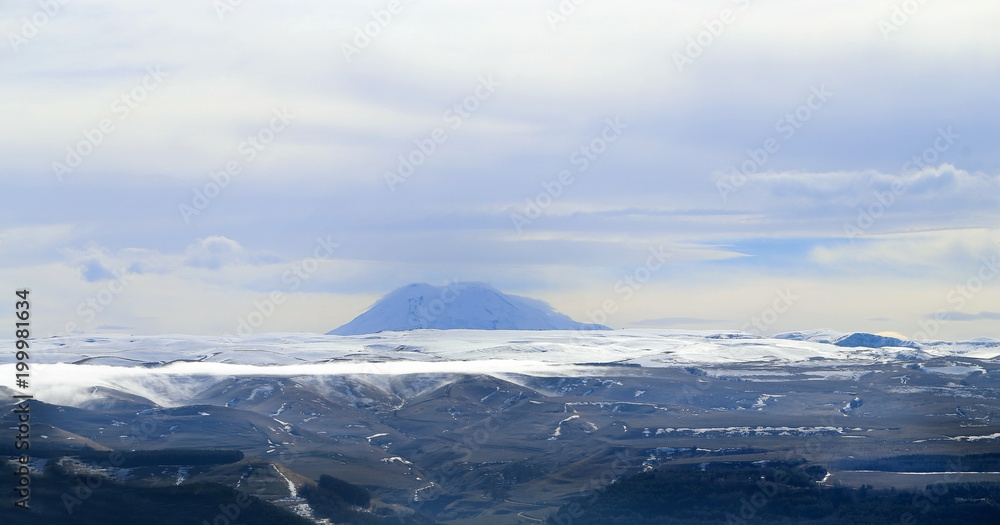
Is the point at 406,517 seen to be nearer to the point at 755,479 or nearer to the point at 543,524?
the point at 543,524

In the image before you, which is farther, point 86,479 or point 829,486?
point 829,486

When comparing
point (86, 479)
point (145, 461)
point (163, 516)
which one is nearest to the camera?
point (163, 516)

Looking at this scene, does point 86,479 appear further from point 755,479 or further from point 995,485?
point 995,485

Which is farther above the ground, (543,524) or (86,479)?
(86,479)

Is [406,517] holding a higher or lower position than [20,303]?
lower

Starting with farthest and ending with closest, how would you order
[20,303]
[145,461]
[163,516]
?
[145,461] < [163,516] < [20,303]

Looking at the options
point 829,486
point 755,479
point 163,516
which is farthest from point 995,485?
point 163,516

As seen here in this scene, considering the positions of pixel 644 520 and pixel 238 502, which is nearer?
pixel 238 502

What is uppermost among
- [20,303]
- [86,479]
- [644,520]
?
[20,303]

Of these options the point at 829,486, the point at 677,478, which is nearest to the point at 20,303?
the point at 677,478
